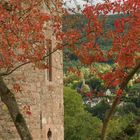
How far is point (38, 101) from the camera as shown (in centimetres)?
1772

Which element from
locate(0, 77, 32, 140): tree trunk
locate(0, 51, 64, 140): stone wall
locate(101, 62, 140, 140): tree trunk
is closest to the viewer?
locate(0, 77, 32, 140): tree trunk

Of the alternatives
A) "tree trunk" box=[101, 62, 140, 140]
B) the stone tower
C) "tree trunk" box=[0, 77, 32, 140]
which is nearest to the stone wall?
the stone tower

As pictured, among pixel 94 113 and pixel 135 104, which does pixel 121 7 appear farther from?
pixel 94 113

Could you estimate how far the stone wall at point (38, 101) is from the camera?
1689 cm

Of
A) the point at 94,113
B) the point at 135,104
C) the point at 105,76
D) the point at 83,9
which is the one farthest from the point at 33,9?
the point at 94,113

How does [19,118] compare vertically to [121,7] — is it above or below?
below

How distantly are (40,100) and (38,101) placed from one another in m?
0.14

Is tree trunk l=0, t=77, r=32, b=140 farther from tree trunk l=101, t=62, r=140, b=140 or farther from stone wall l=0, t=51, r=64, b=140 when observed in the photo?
stone wall l=0, t=51, r=64, b=140

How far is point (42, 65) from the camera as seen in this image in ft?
47.9

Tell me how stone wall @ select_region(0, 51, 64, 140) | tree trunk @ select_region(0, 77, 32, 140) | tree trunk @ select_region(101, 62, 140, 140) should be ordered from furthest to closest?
stone wall @ select_region(0, 51, 64, 140) < tree trunk @ select_region(101, 62, 140, 140) < tree trunk @ select_region(0, 77, 32, 140)

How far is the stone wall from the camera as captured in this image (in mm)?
16891

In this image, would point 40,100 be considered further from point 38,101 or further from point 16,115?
point 16,115

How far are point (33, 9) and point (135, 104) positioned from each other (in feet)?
151

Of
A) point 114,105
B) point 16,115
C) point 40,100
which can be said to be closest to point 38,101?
point 40,100
